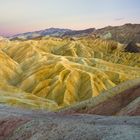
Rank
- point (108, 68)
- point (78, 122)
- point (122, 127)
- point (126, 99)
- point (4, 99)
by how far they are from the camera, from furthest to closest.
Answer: point (108, 68) → point (4, 99) → point (126, 99) → point (78, 122) → point (122, 127)

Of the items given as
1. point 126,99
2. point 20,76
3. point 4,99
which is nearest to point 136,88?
point 126,99

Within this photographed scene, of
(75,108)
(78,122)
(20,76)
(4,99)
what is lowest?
(20,76)

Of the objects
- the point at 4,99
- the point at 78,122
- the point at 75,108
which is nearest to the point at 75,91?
the point at 4,99

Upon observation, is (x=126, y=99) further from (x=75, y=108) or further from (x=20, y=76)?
(x=20, y=76)

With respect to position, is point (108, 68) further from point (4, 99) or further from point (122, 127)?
point (122, 127)

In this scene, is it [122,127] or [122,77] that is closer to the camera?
[122,127]

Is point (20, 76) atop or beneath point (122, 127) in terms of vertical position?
beneath

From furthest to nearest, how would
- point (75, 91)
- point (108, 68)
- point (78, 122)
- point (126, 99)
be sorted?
1. point (108, 68)
2. point (75, 91)
3. point (126, 99)
4. point (78, 122)

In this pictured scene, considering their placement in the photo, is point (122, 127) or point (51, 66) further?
point (51, 66)

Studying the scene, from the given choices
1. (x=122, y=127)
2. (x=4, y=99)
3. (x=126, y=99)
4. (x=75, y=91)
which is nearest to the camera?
(x=122, y=127)
